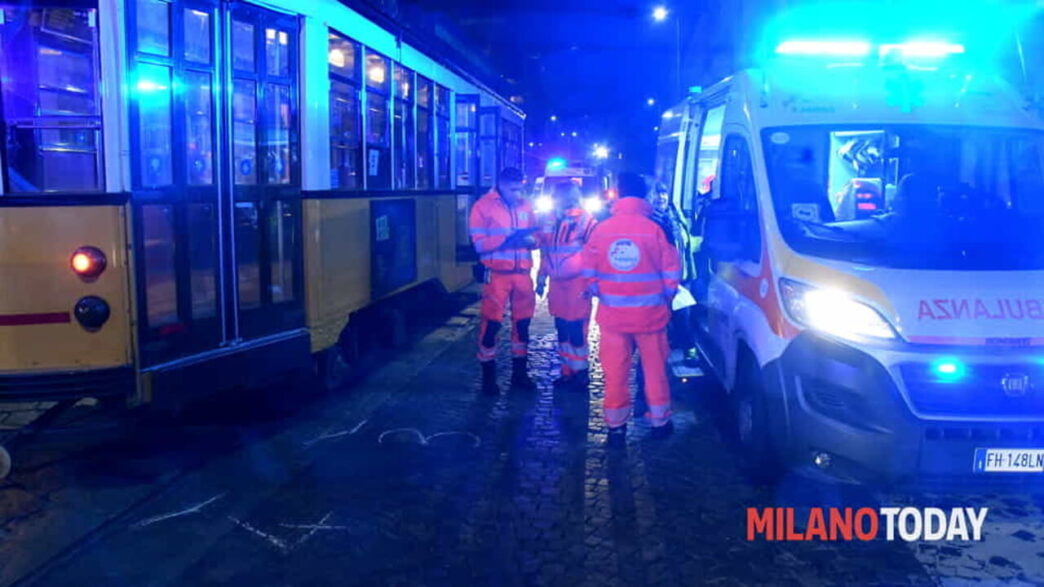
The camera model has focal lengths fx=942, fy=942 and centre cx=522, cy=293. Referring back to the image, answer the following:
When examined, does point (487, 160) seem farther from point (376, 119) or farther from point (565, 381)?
point (565, 381)

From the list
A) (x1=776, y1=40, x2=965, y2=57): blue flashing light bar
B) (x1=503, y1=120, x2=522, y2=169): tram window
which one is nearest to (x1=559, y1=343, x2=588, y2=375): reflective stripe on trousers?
(x1=776, y1=40, x2=965, y2=57): blue flashing light bar

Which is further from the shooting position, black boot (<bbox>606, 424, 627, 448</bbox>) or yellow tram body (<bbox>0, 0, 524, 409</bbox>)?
black boot (<bbox>606, 424, 627, 448</bbox>)

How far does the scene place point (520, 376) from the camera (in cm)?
759

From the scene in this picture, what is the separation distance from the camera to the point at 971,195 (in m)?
5.49

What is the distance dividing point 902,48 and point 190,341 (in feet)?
15.4

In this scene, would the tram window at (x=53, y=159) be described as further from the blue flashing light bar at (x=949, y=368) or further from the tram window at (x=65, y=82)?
the blue flashing light bar at (x=949, y=368)

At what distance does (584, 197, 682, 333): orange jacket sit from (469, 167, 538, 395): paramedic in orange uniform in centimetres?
140

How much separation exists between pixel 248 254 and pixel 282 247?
387 millimetres

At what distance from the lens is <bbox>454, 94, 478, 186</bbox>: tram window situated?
1168cm

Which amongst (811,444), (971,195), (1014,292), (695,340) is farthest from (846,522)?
(695,340)

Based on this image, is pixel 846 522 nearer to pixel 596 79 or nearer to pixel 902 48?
pixel 902 48

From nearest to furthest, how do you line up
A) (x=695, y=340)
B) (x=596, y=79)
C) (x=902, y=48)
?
1. (x=902, y=48)
2. (x=695, y=340)
3. (x=596, y=79)

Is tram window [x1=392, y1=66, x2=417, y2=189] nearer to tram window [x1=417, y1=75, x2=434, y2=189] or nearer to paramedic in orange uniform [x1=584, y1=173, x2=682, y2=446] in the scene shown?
tram window [x1=417, y1=75, x2=434, y2=189]

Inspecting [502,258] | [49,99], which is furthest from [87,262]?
[502,258]
